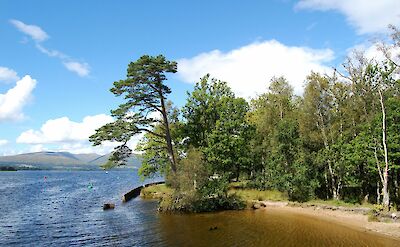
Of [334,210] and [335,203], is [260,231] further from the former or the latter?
[335,203]

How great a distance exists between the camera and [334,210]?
35.2 m

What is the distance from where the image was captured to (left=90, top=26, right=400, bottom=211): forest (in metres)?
35.6

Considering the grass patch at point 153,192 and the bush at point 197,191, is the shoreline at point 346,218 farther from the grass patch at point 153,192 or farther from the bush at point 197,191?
the grass patch at point 153,192

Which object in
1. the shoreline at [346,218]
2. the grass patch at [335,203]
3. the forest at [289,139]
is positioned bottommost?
the shoreline at [346,218]

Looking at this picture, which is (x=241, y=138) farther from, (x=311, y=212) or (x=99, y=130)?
(x=99, y=130)

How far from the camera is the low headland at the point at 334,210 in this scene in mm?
28281

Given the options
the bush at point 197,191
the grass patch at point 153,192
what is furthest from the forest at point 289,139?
the grass patch at point 153,192

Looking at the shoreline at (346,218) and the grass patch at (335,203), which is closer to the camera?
the shoreline at (346,218)

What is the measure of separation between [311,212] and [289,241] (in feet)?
39.7

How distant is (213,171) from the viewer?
144 ft

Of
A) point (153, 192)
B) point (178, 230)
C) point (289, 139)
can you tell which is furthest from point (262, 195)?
point (153, 192)

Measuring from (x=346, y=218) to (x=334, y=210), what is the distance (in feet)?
9.03

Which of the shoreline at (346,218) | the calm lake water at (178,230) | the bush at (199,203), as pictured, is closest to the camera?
the calm lake water at (178,230)

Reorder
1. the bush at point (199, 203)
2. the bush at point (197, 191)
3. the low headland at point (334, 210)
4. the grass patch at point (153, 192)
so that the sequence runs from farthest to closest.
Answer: the grass patch at point (153, 192)
the bush at point (199, 203)
the bush at point (197, 191)
the low headland at point (334, 210)
